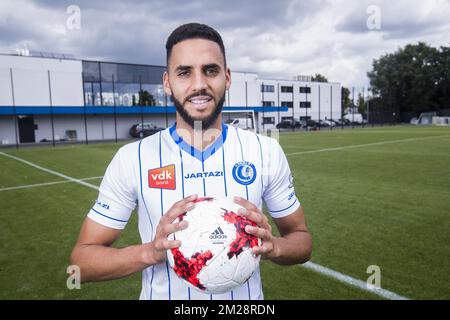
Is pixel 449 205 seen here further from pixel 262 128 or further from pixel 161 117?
pixel 262 128

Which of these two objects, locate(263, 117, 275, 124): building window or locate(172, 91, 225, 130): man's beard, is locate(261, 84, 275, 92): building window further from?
locate(172, 91, 225, 130): man's beard

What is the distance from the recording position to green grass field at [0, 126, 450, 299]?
417 cm

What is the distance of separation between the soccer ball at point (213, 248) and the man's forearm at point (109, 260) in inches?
5.9

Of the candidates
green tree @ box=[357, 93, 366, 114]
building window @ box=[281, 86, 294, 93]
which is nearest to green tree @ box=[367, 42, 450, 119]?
green tree @ box=[357, 93, 366, 114]

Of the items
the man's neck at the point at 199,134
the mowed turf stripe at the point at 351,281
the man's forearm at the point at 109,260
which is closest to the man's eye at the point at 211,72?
the man's neck at the point at 199,134

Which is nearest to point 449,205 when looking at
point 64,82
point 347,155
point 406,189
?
point 406,189

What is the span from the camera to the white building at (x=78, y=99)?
34.6 m

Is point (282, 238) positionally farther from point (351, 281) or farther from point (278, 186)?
point (351, 281)

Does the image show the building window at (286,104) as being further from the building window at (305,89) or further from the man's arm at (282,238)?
the man's arm at (282,238)

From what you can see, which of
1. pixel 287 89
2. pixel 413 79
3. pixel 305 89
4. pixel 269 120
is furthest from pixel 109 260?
pixel 413 79

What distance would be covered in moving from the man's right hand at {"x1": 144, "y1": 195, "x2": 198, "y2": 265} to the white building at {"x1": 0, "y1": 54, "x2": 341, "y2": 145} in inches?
1160

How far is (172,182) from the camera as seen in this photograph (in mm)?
2043

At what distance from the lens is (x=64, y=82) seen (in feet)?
123

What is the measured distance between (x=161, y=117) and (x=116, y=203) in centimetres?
4244
